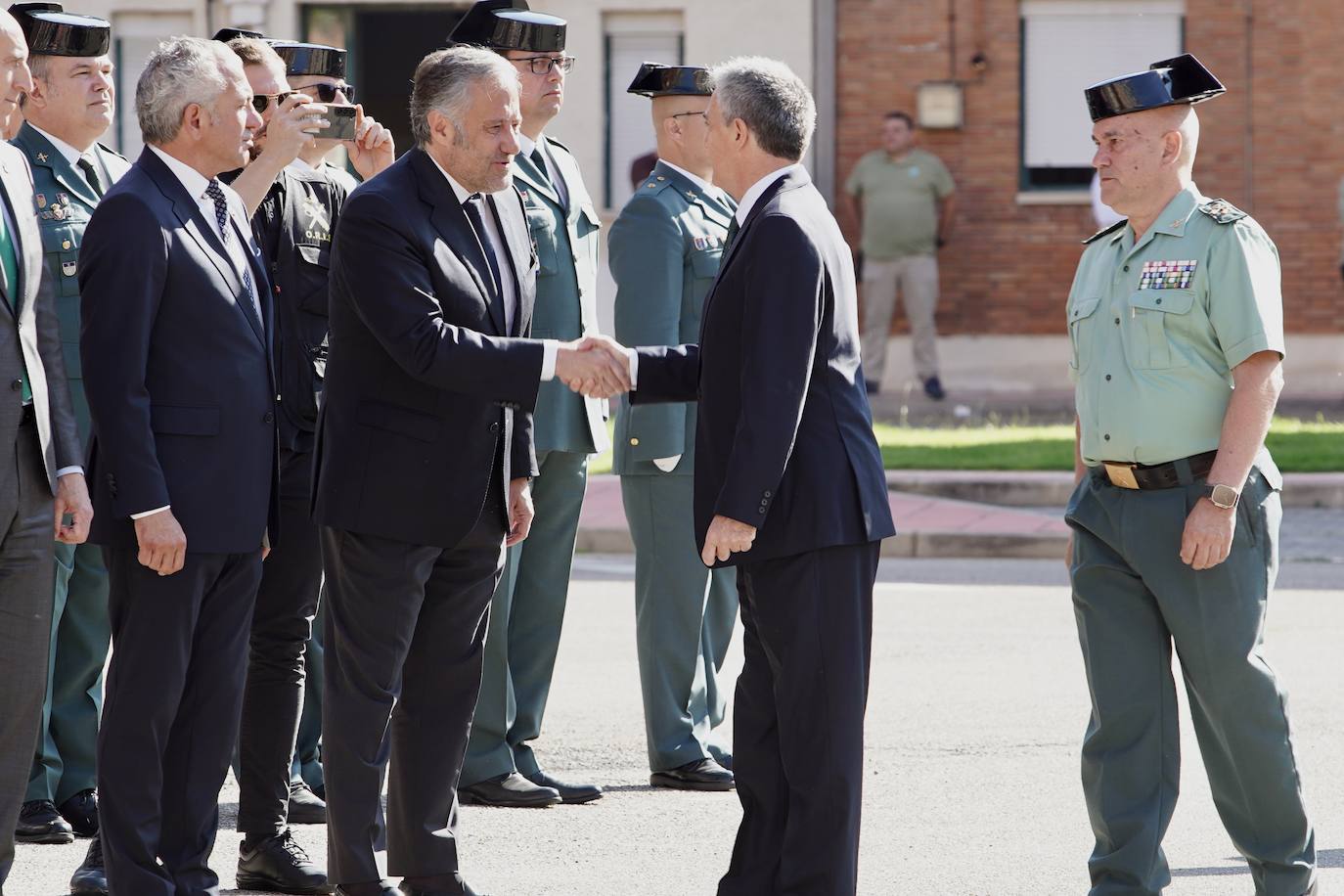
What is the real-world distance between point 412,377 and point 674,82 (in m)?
2.06

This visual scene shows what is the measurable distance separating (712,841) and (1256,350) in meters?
2.00

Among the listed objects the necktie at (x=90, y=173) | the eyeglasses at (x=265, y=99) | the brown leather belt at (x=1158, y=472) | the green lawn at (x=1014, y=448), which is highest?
the eyeglasses at (x=265, y=99)

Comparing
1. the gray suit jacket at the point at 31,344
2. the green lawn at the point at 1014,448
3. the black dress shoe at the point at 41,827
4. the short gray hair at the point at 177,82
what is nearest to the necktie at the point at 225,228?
the short gray hair at the point at 177,82

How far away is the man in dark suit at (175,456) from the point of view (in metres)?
4.30

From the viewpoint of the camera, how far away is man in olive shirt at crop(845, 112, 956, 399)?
56.0 ft

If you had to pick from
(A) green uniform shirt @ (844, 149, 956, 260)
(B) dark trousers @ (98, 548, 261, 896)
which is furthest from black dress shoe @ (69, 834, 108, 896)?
(A) green uniform shirt @ (844, 149, 956, 260)

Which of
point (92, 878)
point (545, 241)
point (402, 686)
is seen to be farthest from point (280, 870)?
point (545, 241)

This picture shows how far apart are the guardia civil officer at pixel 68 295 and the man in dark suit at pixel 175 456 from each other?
897 millimetres

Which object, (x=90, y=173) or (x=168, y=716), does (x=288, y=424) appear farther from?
(x=168, y=716)

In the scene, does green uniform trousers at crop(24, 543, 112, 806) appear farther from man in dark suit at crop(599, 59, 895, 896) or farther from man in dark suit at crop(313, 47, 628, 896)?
man in dark suit at crop(599, 59, 895, 896)

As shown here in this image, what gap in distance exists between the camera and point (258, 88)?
17.3 feet

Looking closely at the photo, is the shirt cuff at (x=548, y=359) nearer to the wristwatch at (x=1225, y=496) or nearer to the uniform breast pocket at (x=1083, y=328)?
the uniform breast pocket at (x=1083, y=328)

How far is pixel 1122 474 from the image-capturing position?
4.59 metres

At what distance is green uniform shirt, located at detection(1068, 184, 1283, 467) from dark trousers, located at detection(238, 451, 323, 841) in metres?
2.02
